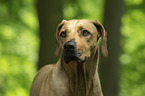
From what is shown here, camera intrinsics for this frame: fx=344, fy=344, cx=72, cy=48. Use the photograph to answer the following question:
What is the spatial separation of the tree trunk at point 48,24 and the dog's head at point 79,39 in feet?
14.4

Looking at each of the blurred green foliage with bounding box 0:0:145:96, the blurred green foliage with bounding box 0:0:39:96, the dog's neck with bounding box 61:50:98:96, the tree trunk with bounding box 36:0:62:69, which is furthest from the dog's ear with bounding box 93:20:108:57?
the blurred green foliage with bounding box 0:0:39:96

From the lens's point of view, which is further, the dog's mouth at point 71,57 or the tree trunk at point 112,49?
the tree trunk at point 112,49

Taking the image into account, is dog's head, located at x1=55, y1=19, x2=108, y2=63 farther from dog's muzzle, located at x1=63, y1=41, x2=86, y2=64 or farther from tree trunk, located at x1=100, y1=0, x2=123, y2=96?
tree trunk, located at x1=100, y1=0, x2=123, y2=96

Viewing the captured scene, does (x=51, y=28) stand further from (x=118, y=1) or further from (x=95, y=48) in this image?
(x=95, y=48)

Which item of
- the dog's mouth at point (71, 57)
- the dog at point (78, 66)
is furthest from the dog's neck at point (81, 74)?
the dog's mouth at point (71, 57)

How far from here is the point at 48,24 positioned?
11117mm

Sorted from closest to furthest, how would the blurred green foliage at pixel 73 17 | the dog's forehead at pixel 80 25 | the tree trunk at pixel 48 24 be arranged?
the dog's forehead at pixel 80 25, the tree trunk at pixel 48 24, the blurred green foliage at pixel 73 17

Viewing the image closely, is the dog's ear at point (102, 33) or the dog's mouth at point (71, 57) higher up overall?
the dog's ear at point (102, 33)

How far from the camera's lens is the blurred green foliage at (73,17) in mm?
14981

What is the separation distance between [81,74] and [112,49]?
5.48 meters

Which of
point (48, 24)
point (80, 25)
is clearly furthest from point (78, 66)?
point (48, 24)

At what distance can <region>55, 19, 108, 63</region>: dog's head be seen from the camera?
5.72 meters

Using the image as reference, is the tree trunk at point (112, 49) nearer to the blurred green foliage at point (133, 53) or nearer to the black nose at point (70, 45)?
the blurred green foliage at point (133, 53)

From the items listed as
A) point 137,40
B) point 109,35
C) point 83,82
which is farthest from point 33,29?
point 83,82
